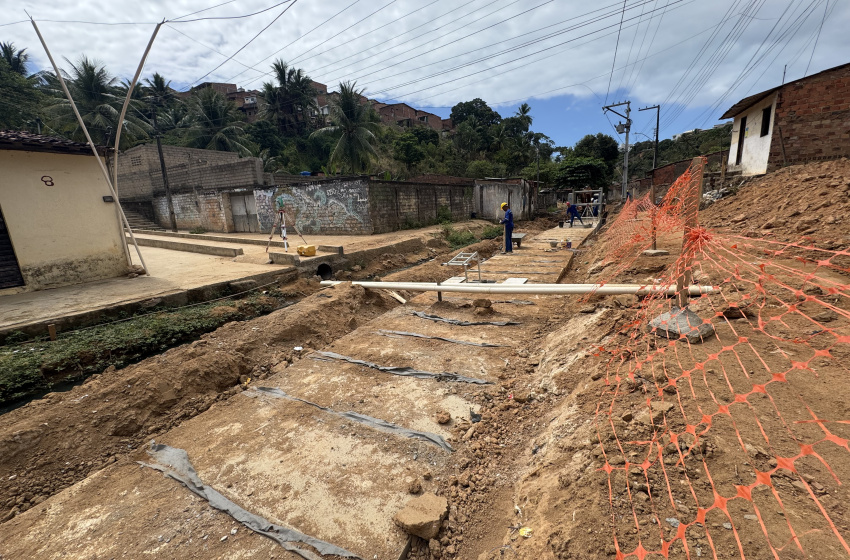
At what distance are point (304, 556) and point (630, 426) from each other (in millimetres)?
2136

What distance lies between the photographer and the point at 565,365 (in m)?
3.54

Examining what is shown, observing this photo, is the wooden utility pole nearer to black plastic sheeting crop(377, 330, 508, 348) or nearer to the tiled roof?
black plastic sheeting crop(377, 330, 508, 348)

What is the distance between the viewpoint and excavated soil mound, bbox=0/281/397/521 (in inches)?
117

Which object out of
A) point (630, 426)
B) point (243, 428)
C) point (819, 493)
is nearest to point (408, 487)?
point (630, 426)

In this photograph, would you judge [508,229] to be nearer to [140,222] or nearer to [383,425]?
[383,425]

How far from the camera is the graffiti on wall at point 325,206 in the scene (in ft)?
44.3

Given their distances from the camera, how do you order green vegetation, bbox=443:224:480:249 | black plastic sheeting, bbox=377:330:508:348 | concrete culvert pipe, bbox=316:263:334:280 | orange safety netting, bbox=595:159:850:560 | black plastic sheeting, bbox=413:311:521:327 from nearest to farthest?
orange safety netting, bbox=595:159:850:560 → black plastic sheeting, bbox=377:330:508:348 → black plastic sheeting, bbox=413:311:521:327 → concrete culvert pipe, bbox=316:263:334:280 → green vegetation, bbox=443:224:480:249

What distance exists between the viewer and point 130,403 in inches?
142

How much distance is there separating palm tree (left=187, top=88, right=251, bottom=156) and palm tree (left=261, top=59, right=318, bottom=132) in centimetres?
554

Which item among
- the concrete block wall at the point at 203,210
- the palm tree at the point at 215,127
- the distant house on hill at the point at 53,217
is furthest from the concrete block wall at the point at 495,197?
the palm tree at the point at 215,127

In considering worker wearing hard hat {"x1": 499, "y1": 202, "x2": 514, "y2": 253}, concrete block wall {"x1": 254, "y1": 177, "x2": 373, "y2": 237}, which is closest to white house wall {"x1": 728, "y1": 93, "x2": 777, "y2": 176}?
worker wearing hard hat {"x1": 499, "y1": 202, "x2": 514, "y2": 253}

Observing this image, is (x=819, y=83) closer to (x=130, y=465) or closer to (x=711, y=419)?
(x=711, y=419)

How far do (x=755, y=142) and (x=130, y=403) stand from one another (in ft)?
57.9

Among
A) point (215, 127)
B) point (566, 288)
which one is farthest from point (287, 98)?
point (566, 288)
